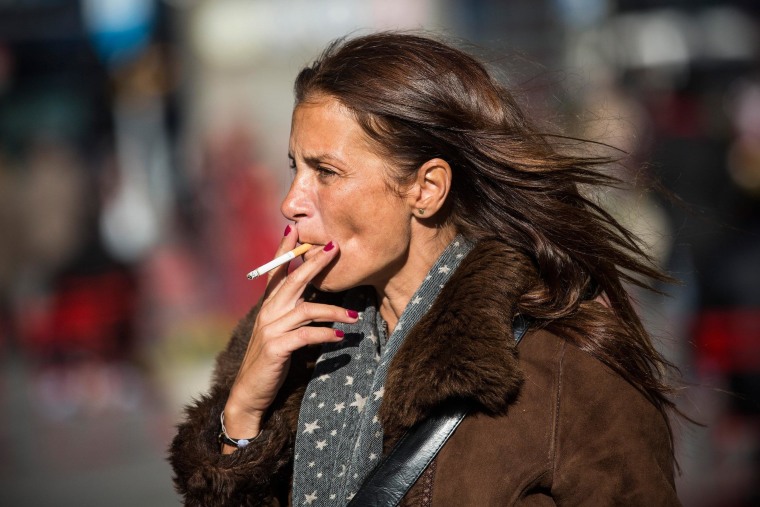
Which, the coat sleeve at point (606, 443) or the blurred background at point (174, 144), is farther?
the blurred background at point (174, 144)

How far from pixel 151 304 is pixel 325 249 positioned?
6683 millimetres

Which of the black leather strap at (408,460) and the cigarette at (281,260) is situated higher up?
the cigarette at (281,260)

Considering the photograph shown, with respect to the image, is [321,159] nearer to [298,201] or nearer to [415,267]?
[298,201]

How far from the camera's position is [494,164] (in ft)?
7.43

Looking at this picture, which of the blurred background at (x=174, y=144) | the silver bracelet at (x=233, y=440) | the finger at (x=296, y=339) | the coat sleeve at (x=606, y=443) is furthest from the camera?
the blurred background at (x=174, y=144)

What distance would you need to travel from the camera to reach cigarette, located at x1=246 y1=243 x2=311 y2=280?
2.22 m

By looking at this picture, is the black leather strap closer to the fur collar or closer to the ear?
the fur collar

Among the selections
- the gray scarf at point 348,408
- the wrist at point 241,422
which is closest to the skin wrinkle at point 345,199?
the gray scarf at point 348,408

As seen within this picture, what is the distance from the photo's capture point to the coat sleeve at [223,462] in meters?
2.19

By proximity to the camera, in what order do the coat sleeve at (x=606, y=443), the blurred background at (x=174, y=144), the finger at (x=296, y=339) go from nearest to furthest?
the coat sleeve at (x=606, y=443) < the finger at (x=296, y=339) < the blurred background at (x=174, y=144)

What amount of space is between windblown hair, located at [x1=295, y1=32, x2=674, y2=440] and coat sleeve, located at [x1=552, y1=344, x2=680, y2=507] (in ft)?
0.42

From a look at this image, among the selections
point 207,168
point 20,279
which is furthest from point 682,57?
point 20,279

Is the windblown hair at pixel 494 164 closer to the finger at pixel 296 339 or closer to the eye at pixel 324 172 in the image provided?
the eye at pixel 324 172

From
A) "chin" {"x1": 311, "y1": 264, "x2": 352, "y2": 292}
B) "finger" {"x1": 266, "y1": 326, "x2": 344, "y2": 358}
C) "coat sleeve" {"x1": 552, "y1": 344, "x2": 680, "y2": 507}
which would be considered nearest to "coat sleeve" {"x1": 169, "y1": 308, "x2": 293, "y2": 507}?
"finger" {"x1": 266, "y1": 326, "x2": 344, "y2": 358}
